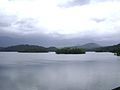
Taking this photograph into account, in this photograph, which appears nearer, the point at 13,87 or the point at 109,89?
the point at 109,89

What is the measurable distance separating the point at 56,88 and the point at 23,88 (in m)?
7.81

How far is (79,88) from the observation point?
54094 mm

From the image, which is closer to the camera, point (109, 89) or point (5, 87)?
point (109, 89)

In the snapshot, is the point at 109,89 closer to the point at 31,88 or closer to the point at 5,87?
the point at 31,88

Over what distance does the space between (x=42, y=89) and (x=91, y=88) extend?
1136 cm

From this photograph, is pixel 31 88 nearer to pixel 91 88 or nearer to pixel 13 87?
pixel 13 87

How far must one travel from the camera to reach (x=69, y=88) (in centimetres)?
5406

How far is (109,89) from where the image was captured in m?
52.7

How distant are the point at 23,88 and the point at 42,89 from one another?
4.72 metres

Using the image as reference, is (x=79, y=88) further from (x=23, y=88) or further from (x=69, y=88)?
(x=23, y=88)

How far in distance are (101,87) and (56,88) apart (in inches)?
419

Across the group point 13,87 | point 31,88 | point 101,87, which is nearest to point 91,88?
point 101,87

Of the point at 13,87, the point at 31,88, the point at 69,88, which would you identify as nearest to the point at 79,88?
the point at 69,88

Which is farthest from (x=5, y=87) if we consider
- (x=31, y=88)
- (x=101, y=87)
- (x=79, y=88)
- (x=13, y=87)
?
(x=101, y=87)
